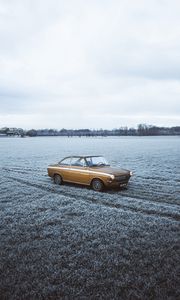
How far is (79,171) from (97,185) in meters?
1.30

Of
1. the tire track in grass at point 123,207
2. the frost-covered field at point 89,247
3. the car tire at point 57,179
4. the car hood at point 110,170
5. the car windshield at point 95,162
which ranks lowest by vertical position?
the tire track in grass at point 123,207

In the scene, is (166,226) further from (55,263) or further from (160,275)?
(55,263)

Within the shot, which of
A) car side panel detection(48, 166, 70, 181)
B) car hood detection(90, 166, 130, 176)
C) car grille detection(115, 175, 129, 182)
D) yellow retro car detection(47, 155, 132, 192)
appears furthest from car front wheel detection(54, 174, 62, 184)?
car grille detection(115, 175, 129, 182)

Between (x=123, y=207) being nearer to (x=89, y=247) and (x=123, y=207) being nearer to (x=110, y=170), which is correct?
(x=110, y=170)

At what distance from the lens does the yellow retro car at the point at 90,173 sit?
39.8 ft

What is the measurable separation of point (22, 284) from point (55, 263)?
888 millimetres

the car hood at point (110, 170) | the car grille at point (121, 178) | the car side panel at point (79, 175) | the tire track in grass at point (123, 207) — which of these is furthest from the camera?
the car side panel at point (79, 175)

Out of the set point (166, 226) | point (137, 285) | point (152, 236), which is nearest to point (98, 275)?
point (137, 285)

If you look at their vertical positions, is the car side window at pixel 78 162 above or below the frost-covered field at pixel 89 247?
above

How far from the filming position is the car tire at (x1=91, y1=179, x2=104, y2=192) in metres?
12.3

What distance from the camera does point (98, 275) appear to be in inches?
192

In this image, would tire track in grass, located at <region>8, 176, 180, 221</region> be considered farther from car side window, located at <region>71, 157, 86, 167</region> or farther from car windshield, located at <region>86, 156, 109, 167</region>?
car windshield, located at <region>86, 156, 109, 167</region>

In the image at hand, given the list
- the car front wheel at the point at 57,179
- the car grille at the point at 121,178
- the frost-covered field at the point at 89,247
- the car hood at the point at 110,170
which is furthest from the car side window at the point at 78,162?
the frost-covered field at the point at 89,247

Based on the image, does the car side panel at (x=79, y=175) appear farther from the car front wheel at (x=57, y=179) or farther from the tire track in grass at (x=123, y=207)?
the tire track in grass at (x=123, y=207)
